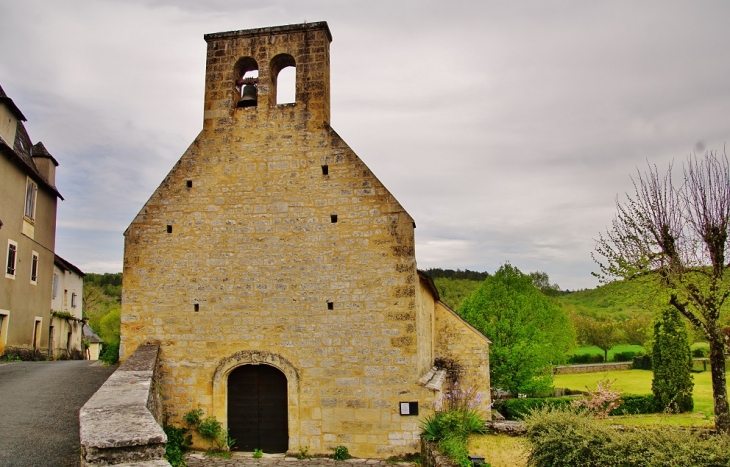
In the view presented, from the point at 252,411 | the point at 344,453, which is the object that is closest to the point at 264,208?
the point at 252,411

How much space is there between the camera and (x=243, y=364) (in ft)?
37.4

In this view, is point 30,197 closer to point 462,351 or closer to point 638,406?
point 462,351

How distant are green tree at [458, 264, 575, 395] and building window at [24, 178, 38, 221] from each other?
2009cm

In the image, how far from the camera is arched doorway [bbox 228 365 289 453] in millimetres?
11250

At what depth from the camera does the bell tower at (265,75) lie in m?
12.2

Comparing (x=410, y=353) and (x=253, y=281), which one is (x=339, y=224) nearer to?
(x=253, y=281)

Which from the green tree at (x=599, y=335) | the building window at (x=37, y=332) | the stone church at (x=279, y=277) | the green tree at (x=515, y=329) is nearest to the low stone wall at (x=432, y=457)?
the stone church at (x=279, y=277)

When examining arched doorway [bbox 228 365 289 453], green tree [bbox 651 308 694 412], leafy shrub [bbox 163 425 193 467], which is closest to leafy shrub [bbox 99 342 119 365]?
leafy shrub [bbox 163 425 193 467]

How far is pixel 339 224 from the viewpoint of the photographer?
1161 centimetres

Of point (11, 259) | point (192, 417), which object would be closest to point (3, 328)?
point (11, 259)

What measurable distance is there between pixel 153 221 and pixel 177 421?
14.5ft

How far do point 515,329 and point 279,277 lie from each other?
16.3 metres

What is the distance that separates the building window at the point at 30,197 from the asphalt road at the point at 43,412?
374 inches

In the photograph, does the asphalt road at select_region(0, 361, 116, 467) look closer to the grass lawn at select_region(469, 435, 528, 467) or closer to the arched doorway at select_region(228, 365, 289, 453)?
the arched doorway at select_region(228, 365, 289, 453)
